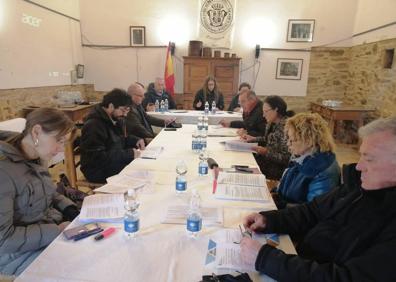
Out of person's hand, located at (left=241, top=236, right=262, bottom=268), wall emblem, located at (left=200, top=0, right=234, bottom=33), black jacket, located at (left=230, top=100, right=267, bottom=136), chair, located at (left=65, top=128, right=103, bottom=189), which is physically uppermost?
wall emblem, located at (left=200, top=0, right=234, bottom=33)

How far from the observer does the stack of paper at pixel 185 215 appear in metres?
1.33

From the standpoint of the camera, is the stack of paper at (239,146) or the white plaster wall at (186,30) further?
the white plaster wall at (186,30)

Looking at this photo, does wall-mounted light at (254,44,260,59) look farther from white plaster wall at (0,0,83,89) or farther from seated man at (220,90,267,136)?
white plaster wall at (0,0,83,89)

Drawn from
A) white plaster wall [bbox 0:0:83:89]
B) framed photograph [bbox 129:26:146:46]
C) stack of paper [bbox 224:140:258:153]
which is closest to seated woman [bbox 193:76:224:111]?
framed photograph [bbox 129:26:146:46]

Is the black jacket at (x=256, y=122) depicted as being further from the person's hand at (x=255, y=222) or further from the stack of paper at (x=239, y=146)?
the person's hand at (x=255, y=222)

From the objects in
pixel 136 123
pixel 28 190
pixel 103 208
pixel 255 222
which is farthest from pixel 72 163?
pixel 255 222

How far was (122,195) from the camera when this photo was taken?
154cm

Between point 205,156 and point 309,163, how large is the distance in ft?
3.14

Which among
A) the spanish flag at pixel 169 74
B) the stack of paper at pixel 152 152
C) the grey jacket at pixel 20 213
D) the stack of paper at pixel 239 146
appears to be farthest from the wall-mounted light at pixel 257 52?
the grey jacket at pixel 20 213

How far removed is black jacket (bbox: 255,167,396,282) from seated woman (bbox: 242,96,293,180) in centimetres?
120

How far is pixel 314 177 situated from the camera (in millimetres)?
1690

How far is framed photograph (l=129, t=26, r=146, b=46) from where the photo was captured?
688 cm

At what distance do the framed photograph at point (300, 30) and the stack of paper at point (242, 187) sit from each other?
18.8ft

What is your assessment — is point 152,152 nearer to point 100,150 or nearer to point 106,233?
point 100,150
